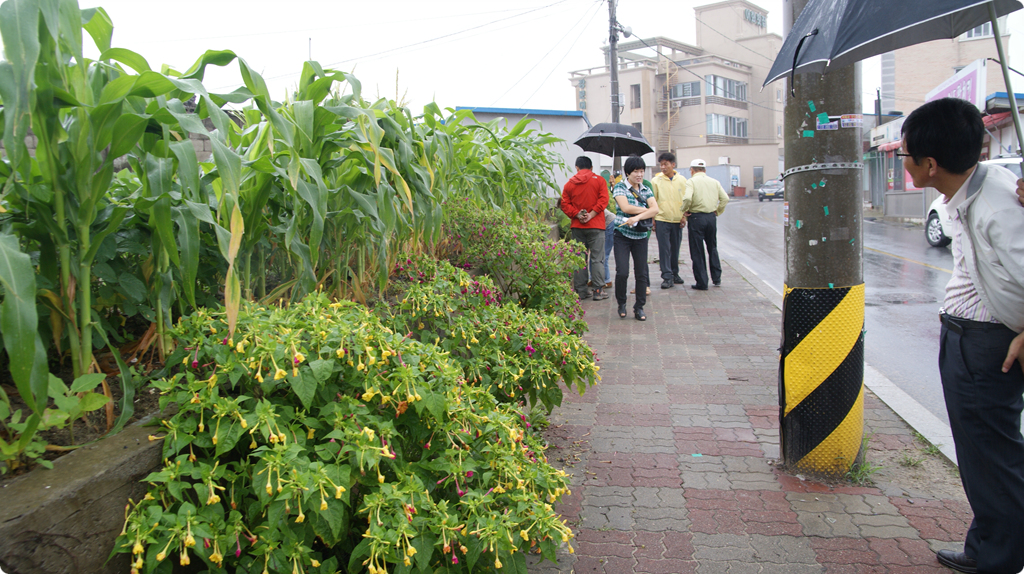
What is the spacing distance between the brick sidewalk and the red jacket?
9.80 feet

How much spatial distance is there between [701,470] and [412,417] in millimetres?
2005

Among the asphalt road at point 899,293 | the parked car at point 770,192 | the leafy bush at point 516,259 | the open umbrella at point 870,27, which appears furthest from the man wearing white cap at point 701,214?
the parked car at point 770,192

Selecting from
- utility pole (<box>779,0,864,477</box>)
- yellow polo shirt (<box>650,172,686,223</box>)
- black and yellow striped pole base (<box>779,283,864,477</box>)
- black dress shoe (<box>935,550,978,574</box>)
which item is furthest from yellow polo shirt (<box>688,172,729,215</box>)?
black dress shoe (<box>935,550,978,574</box>)

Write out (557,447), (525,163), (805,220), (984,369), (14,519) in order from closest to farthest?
(14,519) → (984,369) → (805,220) → (557,447) → (525,163)

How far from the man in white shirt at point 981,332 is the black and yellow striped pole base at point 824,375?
705mm

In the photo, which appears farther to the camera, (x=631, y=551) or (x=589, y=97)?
(x=589, y=97)

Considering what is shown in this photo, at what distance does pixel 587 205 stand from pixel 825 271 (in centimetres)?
513

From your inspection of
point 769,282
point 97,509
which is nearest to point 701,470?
point 97,509

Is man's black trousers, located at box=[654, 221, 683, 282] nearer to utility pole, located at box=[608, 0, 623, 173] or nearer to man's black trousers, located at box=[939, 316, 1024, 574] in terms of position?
man's black trousers, located at box=[939, 316, 1024, 574]

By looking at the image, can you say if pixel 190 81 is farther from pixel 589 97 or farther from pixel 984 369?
pixel 589 97

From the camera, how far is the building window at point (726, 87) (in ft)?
189

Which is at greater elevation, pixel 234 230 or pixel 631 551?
pixel 234 230

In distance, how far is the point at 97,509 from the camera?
177cm

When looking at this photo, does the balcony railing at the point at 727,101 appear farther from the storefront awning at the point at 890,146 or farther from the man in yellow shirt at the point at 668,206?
the man in yellow shirt at the point at 668,206
